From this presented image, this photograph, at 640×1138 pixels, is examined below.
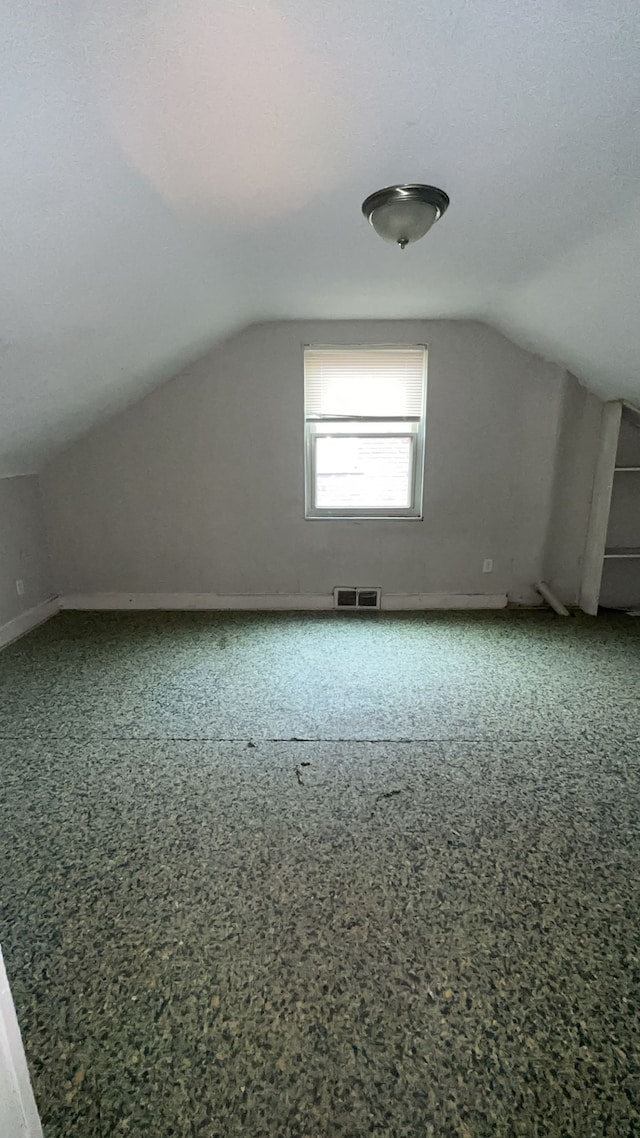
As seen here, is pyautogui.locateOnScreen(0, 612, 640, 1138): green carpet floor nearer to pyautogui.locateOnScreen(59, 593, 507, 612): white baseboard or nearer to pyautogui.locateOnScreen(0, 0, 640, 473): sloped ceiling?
pyautogui.locateOnScreen(59, 593, 507, 612): white baseboard

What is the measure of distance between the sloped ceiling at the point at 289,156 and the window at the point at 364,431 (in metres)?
1.00

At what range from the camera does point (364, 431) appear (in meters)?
3.69

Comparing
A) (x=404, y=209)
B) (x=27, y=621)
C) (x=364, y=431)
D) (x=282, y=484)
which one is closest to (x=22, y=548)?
(x=27, y=621)

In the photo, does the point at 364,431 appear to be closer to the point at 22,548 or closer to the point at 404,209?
the point at 404,209

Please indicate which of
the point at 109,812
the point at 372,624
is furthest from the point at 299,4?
the point at 372,624

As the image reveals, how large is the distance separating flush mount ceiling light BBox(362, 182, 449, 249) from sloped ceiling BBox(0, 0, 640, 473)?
0.05 metres

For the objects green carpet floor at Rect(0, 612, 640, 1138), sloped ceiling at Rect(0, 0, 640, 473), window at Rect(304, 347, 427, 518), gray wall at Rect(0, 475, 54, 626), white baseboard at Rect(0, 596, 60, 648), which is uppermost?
sloped ceiling at Rect(0, 0, 640, 473)

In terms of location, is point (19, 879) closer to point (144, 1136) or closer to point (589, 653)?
point (144, 1136)

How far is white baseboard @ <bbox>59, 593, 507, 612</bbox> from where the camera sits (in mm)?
3951

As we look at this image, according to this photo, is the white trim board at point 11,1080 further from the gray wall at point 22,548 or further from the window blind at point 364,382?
the window blind at point 364,382

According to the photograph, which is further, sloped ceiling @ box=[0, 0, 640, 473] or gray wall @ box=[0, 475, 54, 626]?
gray wall @ box=[0, 475, 54, 626]

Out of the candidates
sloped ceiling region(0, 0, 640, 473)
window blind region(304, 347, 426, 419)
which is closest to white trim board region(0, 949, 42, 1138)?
sloped ceiling region(0, 0, 640, 473)

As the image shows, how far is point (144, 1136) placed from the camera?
99 cm

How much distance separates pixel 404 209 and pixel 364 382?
1955mm
